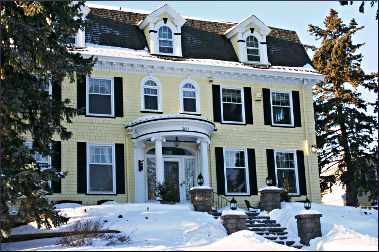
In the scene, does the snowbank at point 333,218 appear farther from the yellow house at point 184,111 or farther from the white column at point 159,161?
the white column at point 159,161

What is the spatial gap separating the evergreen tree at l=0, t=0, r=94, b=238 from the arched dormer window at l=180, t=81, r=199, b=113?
7.65 m

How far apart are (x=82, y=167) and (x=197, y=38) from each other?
24.2 ft

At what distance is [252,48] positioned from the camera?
963 inches

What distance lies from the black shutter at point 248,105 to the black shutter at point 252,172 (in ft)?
4.09

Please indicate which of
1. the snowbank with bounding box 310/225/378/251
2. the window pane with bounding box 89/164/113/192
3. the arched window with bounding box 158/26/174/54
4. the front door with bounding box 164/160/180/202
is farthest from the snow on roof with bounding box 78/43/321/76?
the snowbank with bounding box 310/225/378/251

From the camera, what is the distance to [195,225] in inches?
630

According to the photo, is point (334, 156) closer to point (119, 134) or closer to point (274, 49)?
point (274, 49)

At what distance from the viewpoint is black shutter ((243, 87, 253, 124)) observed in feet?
76.0

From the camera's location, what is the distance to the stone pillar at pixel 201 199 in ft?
60.3

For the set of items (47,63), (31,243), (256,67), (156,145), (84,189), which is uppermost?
(256,67)

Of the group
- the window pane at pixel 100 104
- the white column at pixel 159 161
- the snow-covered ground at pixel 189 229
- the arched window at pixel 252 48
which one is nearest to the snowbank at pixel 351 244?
the snow-covered ground at pixel 189 229

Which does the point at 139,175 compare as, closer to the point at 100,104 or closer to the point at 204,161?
the point at 204,161

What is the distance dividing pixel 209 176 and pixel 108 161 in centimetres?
375

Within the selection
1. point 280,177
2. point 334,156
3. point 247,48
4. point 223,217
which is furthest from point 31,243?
point 334,156
